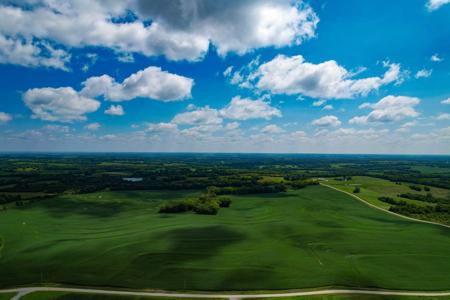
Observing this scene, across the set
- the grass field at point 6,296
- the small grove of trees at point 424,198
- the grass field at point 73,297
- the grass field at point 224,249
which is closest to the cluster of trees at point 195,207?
the grass field at point 224,249

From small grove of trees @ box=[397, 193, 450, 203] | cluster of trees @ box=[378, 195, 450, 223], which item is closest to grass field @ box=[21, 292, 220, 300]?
cluster of trees @ box=[378, 195, 450, 223]

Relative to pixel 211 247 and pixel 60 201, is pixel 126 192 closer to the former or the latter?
pixel 60 201

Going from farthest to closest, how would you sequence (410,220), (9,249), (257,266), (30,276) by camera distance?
(410,220) → (9,249) → (257,266) → (30,276)

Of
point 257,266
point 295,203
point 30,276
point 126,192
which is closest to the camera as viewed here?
point 30,276

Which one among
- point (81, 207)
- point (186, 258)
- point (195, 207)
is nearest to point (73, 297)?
point (186, 258)

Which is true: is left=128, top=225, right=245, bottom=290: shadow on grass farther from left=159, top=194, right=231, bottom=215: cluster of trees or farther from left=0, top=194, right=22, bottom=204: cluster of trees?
left=0, top=194, right=22, bottom=204: cluster of trees

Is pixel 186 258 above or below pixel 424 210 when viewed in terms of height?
below

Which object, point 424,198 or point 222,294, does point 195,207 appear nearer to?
point 222,294

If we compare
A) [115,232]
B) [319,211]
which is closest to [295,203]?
[319,211]
